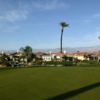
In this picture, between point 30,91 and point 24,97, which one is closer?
point 24,97

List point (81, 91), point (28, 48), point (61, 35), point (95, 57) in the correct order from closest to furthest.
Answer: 1. point (81, 91)
2. point (28, 48)
3. point (61, 35)
4. point (95, 57)

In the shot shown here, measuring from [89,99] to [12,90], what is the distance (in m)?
2.87

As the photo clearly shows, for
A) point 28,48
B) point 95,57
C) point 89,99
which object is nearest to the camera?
point 89,99

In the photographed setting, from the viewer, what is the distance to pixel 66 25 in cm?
5462

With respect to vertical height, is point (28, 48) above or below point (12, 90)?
above

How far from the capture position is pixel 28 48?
46000mm

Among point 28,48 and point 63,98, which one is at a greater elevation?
point 28,48

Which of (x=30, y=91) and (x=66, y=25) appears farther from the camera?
(x=66, y=25)

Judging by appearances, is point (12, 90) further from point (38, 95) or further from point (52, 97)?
point (52, 97)

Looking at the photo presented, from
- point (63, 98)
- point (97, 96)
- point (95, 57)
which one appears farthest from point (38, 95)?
point (95, 57)

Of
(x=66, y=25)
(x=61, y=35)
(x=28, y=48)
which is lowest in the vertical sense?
(x=28, y=48)

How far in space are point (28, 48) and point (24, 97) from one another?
41.9 metres

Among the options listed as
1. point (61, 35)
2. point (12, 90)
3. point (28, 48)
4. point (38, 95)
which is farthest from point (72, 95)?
point (61, 35)

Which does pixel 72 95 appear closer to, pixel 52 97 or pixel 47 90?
pixel 52 97
